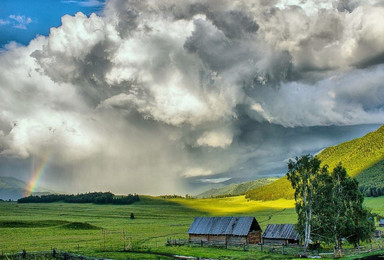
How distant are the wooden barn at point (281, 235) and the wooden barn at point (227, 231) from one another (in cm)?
356

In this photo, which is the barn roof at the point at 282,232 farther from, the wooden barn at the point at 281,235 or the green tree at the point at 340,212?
the green tree at the point at 340,212

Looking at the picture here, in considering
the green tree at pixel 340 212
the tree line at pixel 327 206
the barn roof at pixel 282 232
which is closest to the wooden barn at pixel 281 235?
the barn roof at pixel 282 232

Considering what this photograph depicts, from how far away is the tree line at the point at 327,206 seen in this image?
60.2 m

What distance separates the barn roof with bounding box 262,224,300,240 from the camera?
2739 inches

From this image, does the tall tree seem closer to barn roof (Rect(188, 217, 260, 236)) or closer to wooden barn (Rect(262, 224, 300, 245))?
wooden barn (Rect(262, 224, 300, 245))

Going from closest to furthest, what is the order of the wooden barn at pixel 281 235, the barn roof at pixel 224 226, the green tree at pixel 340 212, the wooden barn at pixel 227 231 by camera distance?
the green tree at pixel 340 212, the wooden barn at pixel 281 235, the wooden barn at pixel 227 231, the barn roof at pixel 224 226

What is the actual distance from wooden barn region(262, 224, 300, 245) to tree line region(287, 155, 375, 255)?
6.89 meters

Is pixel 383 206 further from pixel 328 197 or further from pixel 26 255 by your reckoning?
pixel 26 255

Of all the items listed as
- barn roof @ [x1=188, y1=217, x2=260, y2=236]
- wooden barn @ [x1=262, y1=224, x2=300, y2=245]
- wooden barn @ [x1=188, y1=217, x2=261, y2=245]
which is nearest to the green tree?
wooden barn @ [x1=262, y1=224, x2=300, y2=245]

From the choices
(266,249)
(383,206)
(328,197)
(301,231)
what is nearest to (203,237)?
(266,249)

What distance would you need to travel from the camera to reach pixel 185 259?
168 ft

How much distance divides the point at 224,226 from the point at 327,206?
2516 cm

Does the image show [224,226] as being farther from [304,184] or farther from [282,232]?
[304,184]

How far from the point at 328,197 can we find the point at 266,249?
15.0 metres
